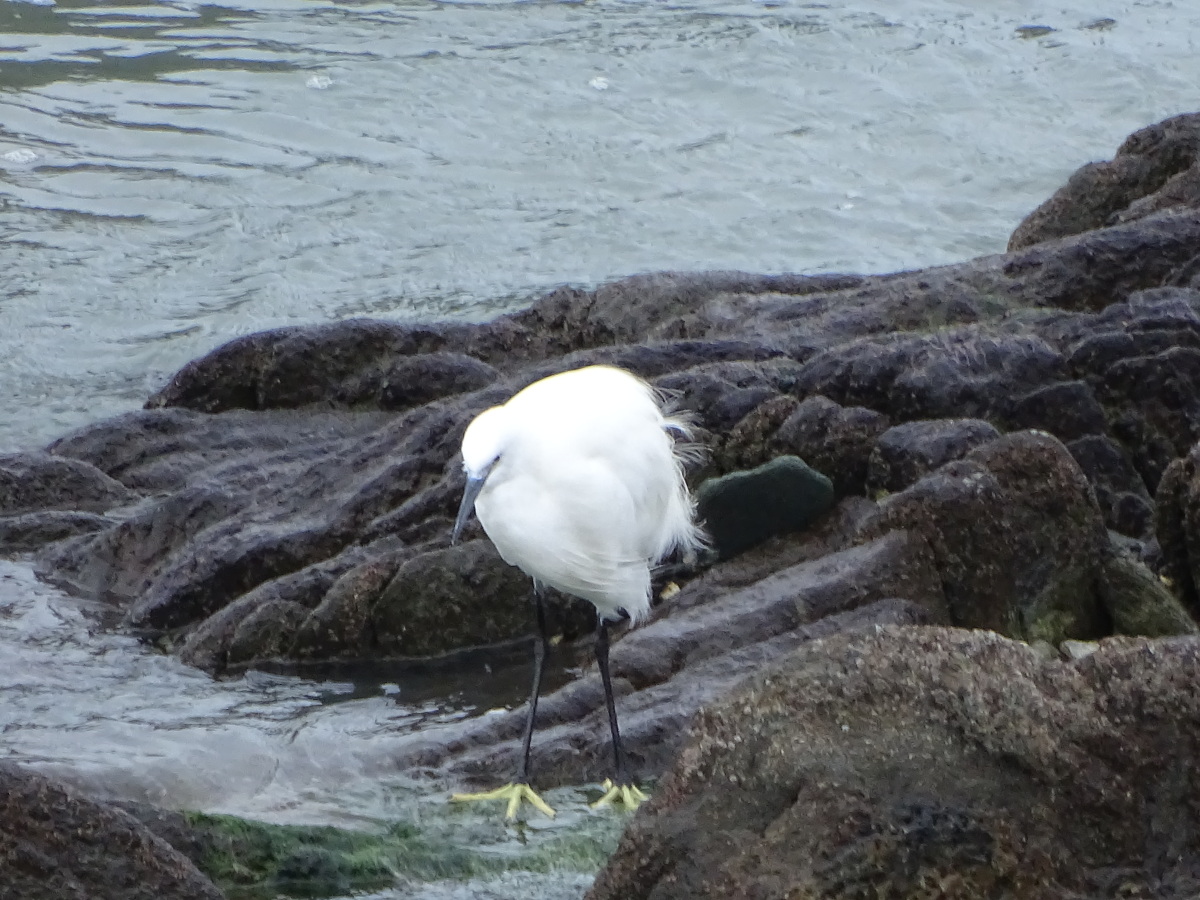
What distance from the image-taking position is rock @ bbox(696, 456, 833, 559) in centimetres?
595

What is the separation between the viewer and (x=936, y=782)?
300cm

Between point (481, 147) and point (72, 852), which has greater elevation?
point (72, 852)

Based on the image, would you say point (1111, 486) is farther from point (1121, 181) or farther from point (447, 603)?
point (1121, 181)

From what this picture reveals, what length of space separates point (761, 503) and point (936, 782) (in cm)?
302

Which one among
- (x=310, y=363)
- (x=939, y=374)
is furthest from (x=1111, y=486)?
(x=310, y=363)

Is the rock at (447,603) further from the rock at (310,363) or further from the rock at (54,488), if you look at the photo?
the rock at (310,363)

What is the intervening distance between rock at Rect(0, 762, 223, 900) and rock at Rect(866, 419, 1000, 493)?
3.11m

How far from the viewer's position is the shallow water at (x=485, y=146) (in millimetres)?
13516

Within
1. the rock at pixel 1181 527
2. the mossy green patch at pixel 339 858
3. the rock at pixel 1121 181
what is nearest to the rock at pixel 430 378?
the rock at pixel 1121 181

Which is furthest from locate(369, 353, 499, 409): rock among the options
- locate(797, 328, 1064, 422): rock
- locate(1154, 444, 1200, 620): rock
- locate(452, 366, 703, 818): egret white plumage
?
locate(1154, 444, 1200, 620): rock

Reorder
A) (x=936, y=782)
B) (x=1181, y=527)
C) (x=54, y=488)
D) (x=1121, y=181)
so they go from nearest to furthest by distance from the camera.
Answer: (x=936, y=782), (x=1181, y=527), (x=54, y=488), (x=1121, y=181)

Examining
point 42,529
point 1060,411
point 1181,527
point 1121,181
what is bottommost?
point 42,529

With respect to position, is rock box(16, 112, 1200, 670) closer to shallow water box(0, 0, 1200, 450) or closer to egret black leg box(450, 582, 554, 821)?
egret black leg box(450, 582, 554, 821)

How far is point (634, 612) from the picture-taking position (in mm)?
5551
